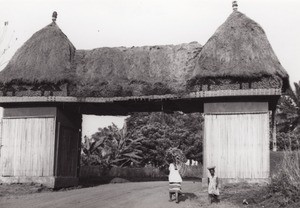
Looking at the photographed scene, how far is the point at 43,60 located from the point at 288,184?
922 centimetres

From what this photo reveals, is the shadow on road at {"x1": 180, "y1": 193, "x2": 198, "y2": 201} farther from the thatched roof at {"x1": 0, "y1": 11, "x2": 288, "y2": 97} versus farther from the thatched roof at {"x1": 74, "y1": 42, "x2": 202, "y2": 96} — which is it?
the thatched roof at {"x1": 74, "y1": 42, "x2": 202, "y2": 96}

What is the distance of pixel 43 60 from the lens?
15727 millimetres

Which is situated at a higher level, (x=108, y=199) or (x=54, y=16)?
(x=54, y=16)

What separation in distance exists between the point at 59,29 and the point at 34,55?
1515mm

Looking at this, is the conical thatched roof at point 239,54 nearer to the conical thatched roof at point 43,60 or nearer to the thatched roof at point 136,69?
the thatched roof at point 136,69

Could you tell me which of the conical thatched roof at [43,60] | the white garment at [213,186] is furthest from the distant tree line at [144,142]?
the white garment at [213,186]

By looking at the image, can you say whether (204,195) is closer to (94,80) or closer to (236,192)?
(236,192)

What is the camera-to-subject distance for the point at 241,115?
44.5 ft

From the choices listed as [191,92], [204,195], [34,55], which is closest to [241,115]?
[191,92]

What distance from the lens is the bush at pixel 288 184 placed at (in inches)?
396

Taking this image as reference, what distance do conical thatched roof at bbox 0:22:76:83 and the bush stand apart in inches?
312

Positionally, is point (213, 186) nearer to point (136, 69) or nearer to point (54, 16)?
point (136, 69)

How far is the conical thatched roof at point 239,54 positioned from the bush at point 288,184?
3.54 m

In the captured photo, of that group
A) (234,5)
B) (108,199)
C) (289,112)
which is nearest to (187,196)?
(108,199)
